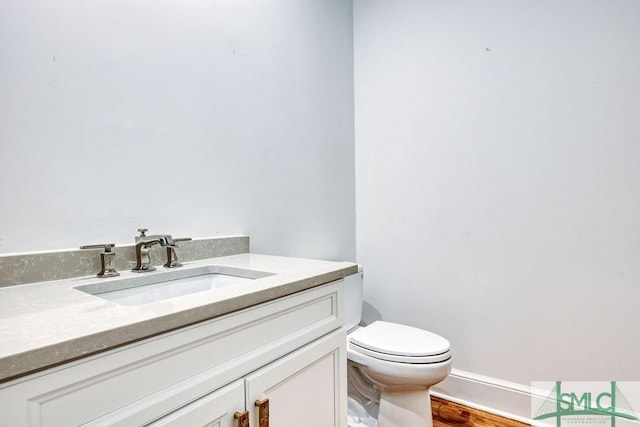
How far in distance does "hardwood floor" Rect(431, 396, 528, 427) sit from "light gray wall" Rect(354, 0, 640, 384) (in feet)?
0.63

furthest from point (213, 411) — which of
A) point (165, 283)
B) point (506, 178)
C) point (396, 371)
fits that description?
point (506, 178)

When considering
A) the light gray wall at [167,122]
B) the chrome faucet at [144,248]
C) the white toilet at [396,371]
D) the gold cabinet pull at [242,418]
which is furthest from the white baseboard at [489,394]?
the chrome faucet at [144,248]

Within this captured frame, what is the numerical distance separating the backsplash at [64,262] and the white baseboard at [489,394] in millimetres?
1485

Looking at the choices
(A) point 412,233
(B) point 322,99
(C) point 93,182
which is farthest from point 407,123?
(C) point 93,182

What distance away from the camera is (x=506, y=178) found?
166 cm

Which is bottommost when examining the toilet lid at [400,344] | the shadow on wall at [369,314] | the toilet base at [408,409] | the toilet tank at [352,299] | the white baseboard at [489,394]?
the white baseboard at [489,394]

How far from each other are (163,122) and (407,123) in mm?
1300

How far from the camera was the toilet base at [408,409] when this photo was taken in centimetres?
140

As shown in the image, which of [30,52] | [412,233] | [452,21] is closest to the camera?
[30,52]

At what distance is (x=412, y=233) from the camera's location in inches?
75.8

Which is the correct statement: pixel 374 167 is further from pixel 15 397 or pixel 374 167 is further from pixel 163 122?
pixel 15 397

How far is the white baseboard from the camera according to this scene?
162 centimetres

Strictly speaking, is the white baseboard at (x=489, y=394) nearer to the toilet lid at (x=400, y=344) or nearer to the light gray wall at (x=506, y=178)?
the light gray wall at (x=506, y=178)

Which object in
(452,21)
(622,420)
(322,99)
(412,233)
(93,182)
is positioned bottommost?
(622,420)
